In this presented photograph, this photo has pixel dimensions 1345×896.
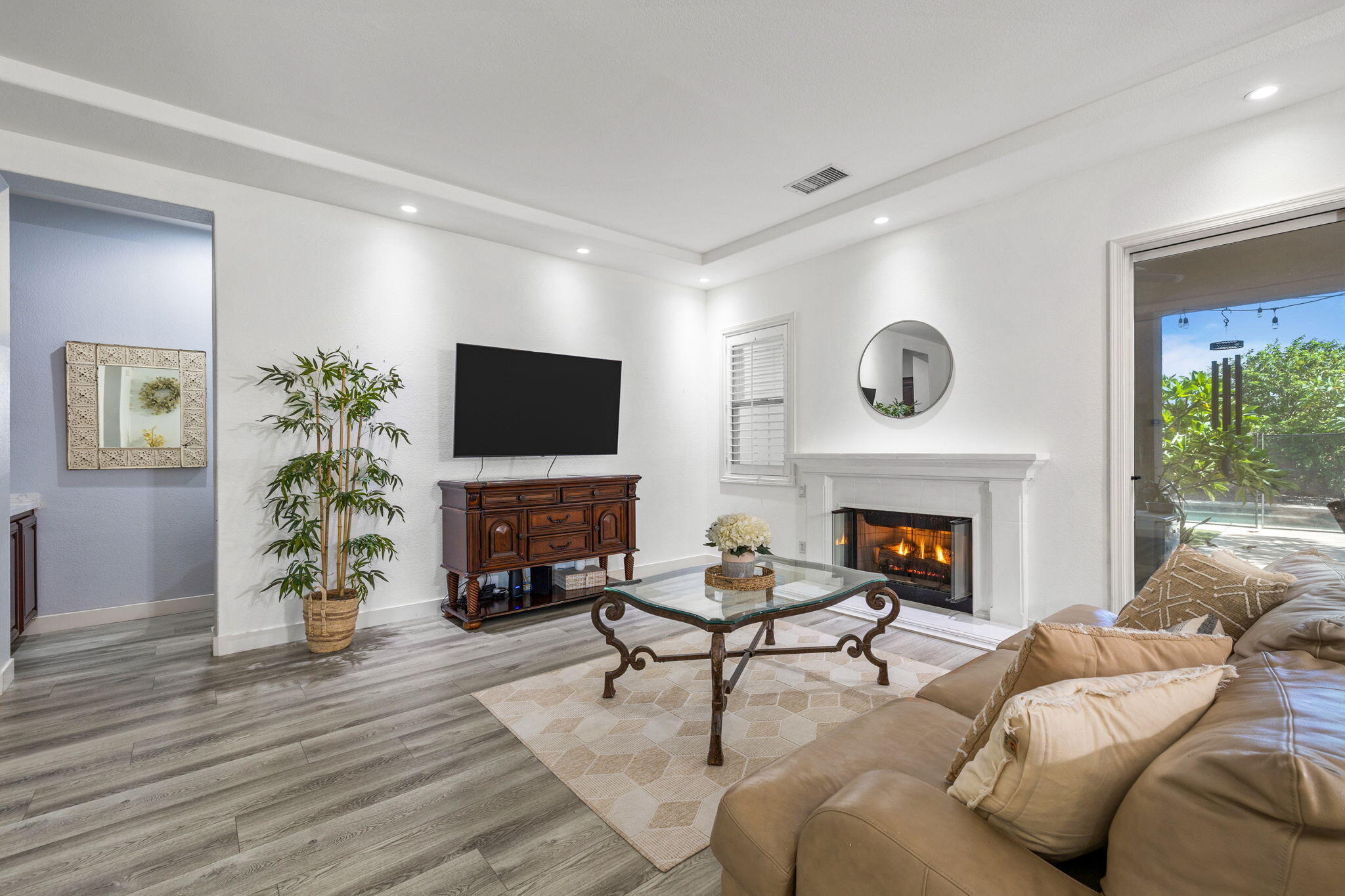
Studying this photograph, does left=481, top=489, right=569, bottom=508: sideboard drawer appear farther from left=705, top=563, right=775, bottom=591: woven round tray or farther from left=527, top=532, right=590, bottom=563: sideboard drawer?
left=705, top=563, right=775, bottom=591: woven round tray

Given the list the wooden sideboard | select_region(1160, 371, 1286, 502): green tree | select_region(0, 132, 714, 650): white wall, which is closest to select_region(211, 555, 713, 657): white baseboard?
select_region(0, 132, 714, 650): white wall

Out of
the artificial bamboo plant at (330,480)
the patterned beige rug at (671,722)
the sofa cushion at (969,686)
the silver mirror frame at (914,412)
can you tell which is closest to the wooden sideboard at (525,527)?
the artificial bamboo plant at (330,480)

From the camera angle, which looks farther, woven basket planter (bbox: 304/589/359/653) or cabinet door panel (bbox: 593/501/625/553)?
cabinet door panel (bbox: 593/501/625/553)

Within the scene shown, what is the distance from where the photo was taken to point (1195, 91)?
2.71 m

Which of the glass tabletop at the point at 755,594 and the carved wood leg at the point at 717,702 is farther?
the glass tabletop at the point at 755,594

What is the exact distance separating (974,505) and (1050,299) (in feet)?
4.32

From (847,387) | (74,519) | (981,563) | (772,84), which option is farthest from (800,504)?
(74,519)

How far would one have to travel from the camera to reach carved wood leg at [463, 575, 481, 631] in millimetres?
3957

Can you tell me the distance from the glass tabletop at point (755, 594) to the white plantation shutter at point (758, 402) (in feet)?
6.87

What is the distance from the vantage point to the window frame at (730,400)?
513 cm

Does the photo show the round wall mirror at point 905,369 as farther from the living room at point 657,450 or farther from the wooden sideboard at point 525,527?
the wooden sideboard at point 525,527

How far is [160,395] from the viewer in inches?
171

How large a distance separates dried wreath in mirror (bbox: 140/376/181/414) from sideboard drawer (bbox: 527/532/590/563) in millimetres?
2762

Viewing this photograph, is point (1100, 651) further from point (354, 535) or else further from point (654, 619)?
point (354, 535)
